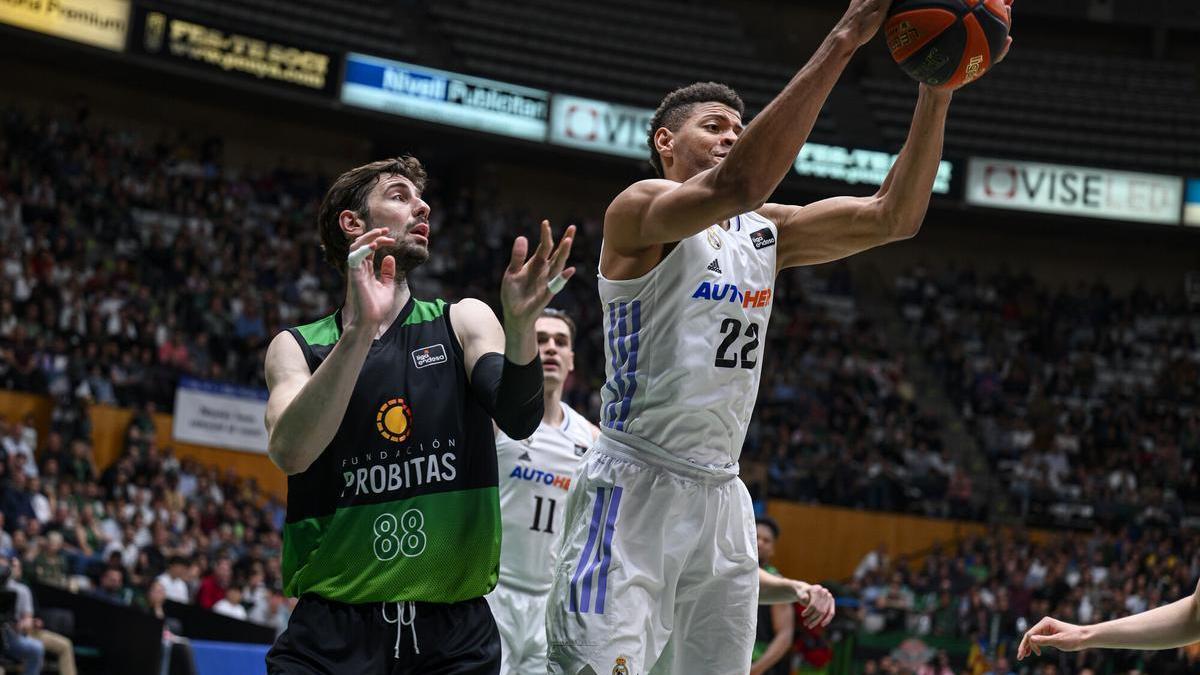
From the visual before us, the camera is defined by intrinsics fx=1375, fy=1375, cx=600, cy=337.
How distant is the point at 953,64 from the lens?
12.9ft

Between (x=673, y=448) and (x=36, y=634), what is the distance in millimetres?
9669

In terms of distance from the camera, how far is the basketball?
150 inches

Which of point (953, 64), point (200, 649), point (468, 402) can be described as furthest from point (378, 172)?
point (200, 649)

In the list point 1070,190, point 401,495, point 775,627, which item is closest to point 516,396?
point 401,495

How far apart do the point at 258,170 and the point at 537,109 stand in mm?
5695

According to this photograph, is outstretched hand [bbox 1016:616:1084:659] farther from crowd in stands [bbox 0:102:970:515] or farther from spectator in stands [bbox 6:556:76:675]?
crowd in stands [bbox 0:102:970:515]

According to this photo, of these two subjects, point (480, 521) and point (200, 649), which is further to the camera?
point (200, 649)

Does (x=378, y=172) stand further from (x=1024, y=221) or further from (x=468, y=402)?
(x=1024, y=221)

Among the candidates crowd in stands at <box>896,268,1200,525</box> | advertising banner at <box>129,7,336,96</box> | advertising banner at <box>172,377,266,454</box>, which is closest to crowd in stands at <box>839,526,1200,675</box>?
crowd in stands at <box>896,268,1200,525</box>

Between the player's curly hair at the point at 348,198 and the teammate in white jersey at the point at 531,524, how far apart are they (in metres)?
2.49

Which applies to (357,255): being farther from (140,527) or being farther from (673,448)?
(140,527)

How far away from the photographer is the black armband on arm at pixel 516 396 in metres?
3.58

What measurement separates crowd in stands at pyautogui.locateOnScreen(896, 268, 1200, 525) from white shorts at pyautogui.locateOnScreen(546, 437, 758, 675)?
Answer: 1945 centimetres

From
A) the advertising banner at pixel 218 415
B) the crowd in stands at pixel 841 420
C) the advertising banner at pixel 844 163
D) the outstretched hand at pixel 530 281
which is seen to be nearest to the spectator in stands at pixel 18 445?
the advertising banner at pixel 218 415
